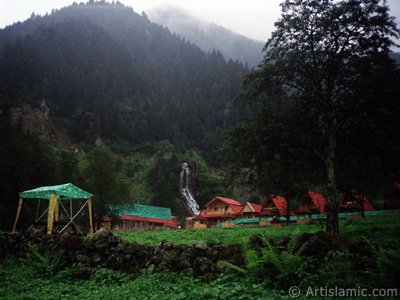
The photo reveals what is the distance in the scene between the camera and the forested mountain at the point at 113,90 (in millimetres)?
148375

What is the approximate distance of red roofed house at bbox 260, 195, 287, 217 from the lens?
54075 millimetres

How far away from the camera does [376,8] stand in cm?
2008

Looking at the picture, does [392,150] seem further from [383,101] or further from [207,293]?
[207,293]

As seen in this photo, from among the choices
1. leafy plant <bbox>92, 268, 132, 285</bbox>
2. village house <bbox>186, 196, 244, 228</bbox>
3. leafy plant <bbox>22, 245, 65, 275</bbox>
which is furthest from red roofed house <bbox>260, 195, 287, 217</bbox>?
leafy plant <bbox>92, 268, 132, 285</bbox>

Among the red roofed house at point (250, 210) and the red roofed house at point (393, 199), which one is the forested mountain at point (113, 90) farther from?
the red roofed house at point (393, 199)

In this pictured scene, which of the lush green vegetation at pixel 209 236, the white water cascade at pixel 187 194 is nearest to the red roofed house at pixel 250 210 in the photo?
the white water cascade at pixel 187 194

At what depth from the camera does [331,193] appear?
18891 mm

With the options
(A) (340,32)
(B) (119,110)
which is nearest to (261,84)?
(A) (340,32)

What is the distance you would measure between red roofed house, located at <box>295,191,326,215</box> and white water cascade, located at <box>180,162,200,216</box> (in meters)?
42.5

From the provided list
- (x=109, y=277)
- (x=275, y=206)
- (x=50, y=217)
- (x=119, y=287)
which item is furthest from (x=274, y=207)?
(x=119, y=287)

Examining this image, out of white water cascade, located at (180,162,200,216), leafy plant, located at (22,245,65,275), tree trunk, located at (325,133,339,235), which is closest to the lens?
leafy plant, located at (22,245,65,275)

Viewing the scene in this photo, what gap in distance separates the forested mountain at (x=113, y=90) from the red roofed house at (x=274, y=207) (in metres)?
81.4

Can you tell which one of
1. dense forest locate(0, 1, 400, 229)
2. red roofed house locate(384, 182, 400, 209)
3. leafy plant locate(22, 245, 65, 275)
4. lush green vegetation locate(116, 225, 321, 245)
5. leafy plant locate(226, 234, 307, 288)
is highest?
dense forest locate(0, 1, 400, 229)

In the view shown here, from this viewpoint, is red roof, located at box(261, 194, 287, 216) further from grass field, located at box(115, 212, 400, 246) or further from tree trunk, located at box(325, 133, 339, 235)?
tree trunk, located at box(325, 133, 339, 235)
